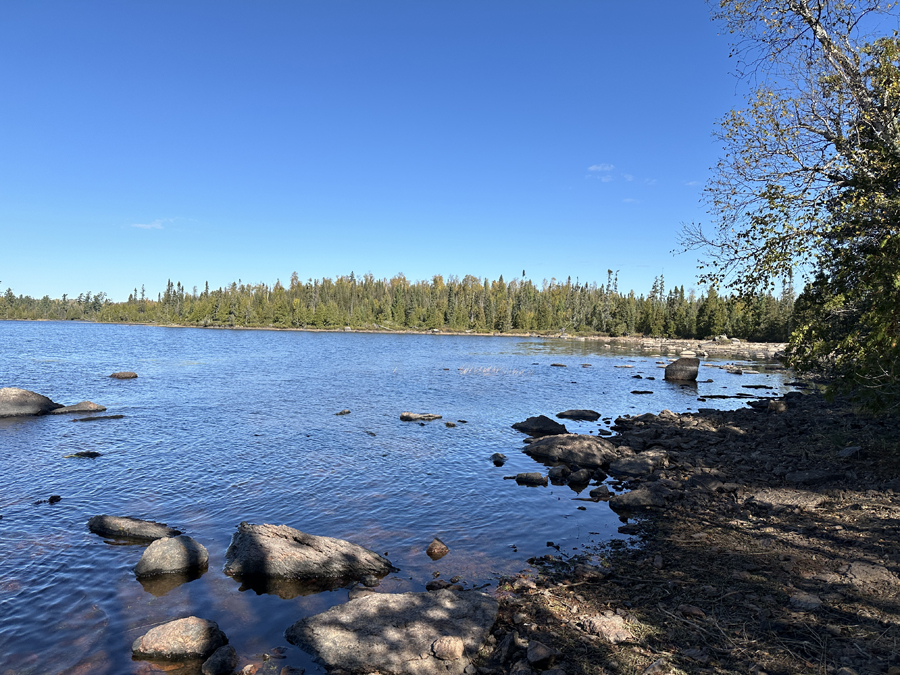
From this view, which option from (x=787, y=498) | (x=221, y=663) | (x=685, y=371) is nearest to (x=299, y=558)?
(x=221, y=663)

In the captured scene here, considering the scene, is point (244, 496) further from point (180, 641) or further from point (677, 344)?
point (677, 344)

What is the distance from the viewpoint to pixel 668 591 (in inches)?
369

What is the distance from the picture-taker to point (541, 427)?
2833cm

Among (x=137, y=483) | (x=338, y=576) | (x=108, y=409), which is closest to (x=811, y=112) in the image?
(x=338, y=576)

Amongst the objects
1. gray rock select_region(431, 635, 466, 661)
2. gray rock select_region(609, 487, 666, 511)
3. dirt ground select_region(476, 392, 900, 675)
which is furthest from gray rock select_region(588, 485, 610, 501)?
gray rock select_region(431, 635, 466, 661)

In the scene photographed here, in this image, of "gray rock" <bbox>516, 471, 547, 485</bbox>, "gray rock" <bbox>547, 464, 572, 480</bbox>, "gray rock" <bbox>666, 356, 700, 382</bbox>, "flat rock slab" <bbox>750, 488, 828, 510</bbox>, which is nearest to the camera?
"flat rock slab" <bbox>750, 488, 828, 510</bbox>

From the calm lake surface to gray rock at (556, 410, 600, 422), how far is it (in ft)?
5.46

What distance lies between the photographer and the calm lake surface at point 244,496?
992 centimetres

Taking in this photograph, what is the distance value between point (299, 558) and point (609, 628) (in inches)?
279

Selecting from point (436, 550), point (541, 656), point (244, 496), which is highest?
point (541, 656)

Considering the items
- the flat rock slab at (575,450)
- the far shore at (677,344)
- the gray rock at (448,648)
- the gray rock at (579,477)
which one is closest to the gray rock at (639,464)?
the flat rock slab at (575,450)

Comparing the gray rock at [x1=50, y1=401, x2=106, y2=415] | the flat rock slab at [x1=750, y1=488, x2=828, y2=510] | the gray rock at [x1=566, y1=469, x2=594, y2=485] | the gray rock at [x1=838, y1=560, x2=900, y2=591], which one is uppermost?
the gray rock at [x1=838, y1=560, x2=900, y2=591]

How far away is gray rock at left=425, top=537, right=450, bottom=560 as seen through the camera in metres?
12.5

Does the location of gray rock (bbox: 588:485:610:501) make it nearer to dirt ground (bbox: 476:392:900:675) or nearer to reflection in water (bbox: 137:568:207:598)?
dirt ground (bbox: 476:392:900:675)
